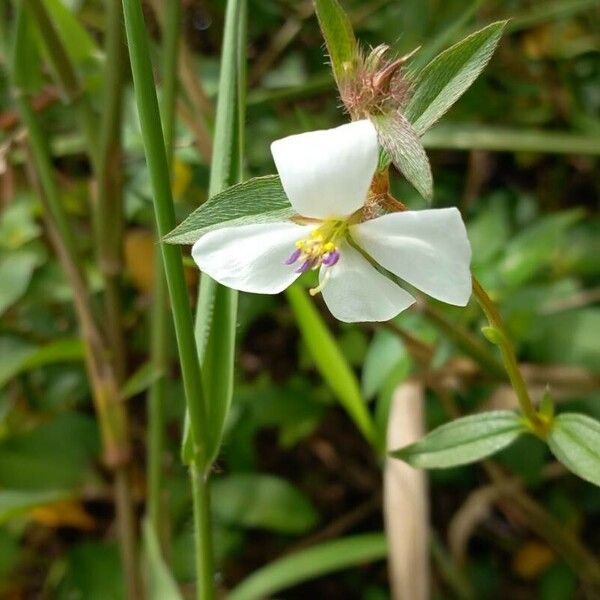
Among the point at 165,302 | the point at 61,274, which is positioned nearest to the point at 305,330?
the point at 165,302

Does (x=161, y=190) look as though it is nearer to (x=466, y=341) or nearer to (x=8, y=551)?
(x=466, y=341)

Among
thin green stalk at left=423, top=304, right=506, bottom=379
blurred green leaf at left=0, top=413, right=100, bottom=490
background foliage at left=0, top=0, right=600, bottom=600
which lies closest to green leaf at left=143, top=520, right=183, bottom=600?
background foliage at left=0, top=0, right=600, bottom=600

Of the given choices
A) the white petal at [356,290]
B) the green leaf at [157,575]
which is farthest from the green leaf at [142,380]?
the white petal at [356,290]

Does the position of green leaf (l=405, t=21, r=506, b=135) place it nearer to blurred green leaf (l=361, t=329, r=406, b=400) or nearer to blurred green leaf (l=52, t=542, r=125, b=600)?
blurred green leaf (l=361, t=329, r=406, b=400)

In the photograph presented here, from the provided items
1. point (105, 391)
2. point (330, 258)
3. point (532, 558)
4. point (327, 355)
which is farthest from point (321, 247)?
point (532, 558)

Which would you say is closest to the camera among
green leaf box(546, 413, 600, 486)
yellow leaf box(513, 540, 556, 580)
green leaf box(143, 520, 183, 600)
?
green leaf box(546, 413, 600, 486)

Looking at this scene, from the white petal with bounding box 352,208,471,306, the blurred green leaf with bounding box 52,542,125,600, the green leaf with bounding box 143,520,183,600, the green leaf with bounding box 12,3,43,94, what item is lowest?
the blurred green leaf with bounding box 52,542,125,600

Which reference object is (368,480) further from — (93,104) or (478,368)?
(93,104)
